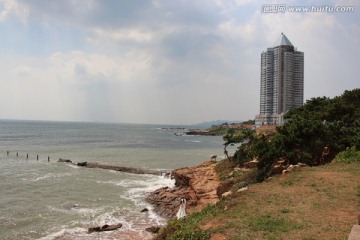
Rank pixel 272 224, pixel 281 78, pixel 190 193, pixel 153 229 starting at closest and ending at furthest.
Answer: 1. pixel 272 224
2. pixel 153 229
3. pixel 190 193
4. pixel 281 78

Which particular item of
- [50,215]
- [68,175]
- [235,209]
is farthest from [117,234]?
[68,175]

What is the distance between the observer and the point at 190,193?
2702cm

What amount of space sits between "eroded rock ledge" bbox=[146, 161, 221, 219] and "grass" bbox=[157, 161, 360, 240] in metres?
8.03

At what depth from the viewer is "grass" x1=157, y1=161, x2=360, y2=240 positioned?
9617 millimetres

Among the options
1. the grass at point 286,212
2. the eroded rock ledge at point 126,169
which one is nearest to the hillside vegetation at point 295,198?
the grass at point 286,212

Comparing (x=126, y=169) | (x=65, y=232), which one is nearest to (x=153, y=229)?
(x=65, y=232)

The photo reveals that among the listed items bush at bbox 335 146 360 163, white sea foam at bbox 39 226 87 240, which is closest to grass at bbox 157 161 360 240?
bush at bbox 335 146 360 163

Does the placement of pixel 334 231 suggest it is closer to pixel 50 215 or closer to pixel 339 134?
pixel 339 134

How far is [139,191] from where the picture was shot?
3141cm

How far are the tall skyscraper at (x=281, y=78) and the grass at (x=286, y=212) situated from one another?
84.5 metres

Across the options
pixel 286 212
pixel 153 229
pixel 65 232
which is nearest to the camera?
pixel 286 212

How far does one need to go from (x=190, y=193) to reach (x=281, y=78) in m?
82.0

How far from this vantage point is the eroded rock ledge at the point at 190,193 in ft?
77.5

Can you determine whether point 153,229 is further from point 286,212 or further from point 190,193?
point 286,212
